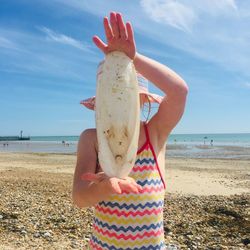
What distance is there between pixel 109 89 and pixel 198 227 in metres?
6.78

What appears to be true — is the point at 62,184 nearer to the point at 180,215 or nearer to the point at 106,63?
the point at 180,215

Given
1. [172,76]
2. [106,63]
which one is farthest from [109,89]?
[172,76]

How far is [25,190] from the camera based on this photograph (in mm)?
11594

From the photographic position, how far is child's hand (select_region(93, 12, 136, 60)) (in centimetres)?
198

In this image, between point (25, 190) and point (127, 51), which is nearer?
point (127, 51)

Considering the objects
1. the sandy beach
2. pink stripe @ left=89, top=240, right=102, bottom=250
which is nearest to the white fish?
pink stripe @ left=89, top=240, right=102, bottom=250

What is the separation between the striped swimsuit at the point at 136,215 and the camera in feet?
8.24

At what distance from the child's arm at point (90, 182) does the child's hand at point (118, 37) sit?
1.90 ft

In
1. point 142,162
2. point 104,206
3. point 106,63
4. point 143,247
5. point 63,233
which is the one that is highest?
point 106,63

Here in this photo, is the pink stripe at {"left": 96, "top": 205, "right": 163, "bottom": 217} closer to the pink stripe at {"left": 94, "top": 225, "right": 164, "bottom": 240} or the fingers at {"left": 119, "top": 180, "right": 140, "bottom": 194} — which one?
the pink stripe at {"left": 94, "top": 225, "right": 164, "bottom": 240}

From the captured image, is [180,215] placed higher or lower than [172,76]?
lower

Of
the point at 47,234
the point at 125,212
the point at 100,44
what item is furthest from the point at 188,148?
the point at 100,44

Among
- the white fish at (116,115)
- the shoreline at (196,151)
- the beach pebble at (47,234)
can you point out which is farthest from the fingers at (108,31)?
the shoreline at (196,151)

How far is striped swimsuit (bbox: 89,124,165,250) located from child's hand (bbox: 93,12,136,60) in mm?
752
